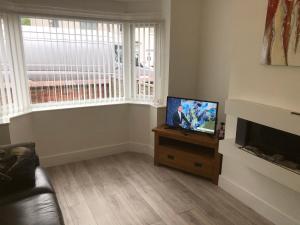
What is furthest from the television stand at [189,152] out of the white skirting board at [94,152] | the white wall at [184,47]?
the white wall at [184,47]

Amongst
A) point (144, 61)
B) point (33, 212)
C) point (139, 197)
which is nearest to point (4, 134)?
point (33, 212)

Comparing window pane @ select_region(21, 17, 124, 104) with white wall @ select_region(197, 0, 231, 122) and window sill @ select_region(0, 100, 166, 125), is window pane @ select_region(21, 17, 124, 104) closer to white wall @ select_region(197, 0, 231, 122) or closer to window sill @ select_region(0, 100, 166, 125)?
window sill @ select_region(0, 100, 166, 125)

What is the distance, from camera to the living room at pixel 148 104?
2.25m

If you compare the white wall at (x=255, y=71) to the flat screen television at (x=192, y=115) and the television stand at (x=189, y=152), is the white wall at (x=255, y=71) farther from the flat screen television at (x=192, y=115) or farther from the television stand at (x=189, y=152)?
the television stand at (x=189, y=152)

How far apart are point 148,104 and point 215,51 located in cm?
123

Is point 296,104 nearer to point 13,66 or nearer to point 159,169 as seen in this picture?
point 159,169

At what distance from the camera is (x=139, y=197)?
2719mm

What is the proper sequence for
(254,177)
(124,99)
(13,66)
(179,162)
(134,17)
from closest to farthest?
(254,177), (13,66), (179,162), (134,17), (124,99)

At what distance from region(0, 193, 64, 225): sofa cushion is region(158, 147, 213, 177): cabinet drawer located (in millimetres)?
1734

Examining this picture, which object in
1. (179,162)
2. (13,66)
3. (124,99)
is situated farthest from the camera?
(124,99)

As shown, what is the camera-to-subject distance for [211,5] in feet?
10.7

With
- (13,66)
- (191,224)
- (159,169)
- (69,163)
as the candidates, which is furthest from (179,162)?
(13,66)

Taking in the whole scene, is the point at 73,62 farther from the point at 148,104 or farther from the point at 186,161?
the point at 186,161

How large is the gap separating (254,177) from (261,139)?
441 mm
